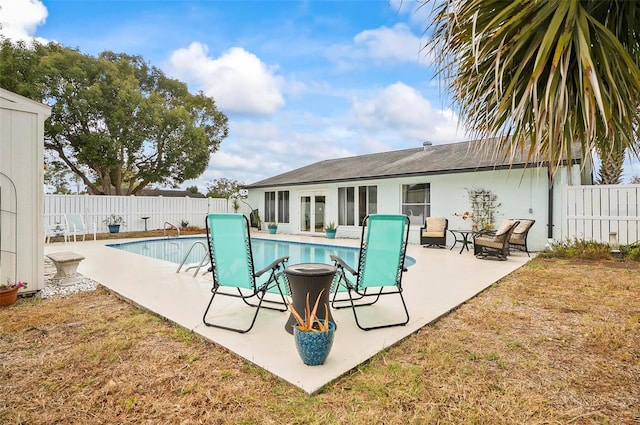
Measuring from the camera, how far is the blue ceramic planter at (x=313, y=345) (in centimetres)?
262

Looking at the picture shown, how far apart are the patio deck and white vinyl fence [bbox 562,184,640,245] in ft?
6.79

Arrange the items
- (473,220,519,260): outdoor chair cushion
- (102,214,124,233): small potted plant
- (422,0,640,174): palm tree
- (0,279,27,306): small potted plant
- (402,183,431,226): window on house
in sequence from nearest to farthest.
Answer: (422,0,640,174): palm tree → (0,279,27,306): small potted plant → (473,220,519,260): outdoor chair cushion → (402,183,431,226): window on house → (102,214,124,233): small potted plant

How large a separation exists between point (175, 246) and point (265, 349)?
10465 millimetres

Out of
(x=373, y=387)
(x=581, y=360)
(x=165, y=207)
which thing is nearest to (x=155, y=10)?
(x=373, y=387)

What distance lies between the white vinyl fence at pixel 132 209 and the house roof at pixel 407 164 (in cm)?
350

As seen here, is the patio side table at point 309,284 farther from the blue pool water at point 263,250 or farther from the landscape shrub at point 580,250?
the landscape shrub at point 580,250

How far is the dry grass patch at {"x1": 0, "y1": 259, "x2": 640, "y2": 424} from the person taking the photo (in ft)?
7.05

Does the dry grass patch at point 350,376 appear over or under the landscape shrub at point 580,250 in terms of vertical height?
under

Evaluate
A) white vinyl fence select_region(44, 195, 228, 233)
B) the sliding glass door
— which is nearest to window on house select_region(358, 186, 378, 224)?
the sliding glass door

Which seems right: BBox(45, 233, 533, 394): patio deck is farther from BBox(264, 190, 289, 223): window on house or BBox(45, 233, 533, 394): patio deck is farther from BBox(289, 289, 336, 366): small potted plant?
BBox(264, 190, 289, 223): window on house

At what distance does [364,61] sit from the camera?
1031cm

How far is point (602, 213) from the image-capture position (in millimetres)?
8805

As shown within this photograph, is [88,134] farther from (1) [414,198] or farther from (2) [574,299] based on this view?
(2) [574,299]

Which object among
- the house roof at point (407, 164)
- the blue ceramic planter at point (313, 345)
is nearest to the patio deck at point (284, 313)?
the blue ceramic planter at point (313, 345)
